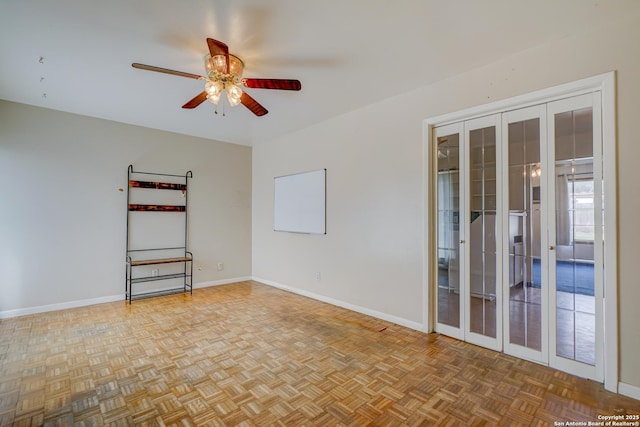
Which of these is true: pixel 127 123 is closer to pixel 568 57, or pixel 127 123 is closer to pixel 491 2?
pixel 491 2

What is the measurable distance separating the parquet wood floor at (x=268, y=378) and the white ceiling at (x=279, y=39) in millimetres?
2729

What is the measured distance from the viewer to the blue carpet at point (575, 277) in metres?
2.33

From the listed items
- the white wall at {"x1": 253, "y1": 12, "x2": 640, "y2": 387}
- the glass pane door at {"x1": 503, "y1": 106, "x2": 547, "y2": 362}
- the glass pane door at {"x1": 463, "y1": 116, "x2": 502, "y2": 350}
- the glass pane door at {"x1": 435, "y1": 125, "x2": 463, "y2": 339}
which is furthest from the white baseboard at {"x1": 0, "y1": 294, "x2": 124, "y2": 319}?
the glass pane door at {"x1": 503, "y1": 106, "x2": 547, "y2": 362}

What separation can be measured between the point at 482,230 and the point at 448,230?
0.34 m

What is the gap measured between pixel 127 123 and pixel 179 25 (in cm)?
306

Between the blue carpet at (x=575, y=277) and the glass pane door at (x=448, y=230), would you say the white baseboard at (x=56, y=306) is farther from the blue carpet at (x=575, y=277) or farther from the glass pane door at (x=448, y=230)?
the blue carpet at (x=575, y=277)

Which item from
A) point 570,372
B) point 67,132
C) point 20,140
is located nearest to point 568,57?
point 570,372

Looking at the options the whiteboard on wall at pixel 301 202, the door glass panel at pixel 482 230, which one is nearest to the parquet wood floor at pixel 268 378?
the door glass panel at pixel 482 230

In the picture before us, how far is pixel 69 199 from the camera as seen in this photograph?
163 inches

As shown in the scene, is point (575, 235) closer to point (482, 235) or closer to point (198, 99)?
point (482, 235)

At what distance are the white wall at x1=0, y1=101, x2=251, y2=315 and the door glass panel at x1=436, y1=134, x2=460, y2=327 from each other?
13.4ft

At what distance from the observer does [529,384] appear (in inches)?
88.8

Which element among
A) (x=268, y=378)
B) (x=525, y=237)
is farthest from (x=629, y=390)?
(x=268, y=378)

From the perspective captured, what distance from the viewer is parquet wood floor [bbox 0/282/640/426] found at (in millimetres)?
1912
